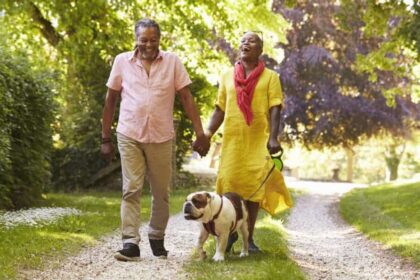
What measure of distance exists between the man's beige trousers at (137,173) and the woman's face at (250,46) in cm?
116

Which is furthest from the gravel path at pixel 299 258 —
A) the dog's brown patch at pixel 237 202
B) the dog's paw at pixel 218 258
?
the dog's brown patch at pixel 237 202

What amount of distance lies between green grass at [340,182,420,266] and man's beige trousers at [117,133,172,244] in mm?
3218

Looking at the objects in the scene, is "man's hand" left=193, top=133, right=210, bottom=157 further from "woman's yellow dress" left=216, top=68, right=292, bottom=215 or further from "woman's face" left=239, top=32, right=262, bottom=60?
"woman's face" left=239, top=32, right=262, bottom=60

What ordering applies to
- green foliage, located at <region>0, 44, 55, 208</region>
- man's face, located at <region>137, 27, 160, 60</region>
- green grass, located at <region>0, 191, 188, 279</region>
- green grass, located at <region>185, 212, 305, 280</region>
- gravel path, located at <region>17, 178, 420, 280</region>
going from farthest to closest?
green foliage, located at <region>0, 44, 55, 208</region>, man's face, located at <region>137, 27, 160, 60</region>, green grass, located at <region>0, 191, 188, 279</region>, gravel path, located at <region>17, 178, 420, 280</region>, green grass, located at <region>185, 212, 305, 280</region>

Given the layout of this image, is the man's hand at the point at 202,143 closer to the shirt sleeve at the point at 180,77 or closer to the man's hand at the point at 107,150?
the shirt sleeve at the point at 180,77

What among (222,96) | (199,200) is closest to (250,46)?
(222,96)

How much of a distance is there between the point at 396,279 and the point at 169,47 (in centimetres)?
1324

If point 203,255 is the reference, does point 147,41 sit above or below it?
above

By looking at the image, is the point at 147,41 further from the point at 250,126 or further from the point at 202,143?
the point at 250,126

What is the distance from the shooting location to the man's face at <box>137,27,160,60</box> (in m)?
6.74

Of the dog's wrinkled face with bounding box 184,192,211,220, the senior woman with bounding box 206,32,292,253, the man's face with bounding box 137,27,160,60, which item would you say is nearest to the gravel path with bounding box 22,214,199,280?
the dog's wrinkled face with bounding box 184,192,211,220

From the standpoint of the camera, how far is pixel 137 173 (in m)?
6.88

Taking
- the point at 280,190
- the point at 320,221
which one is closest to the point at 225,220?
the point at 280,190

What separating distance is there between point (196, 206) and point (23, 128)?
23.1ft
